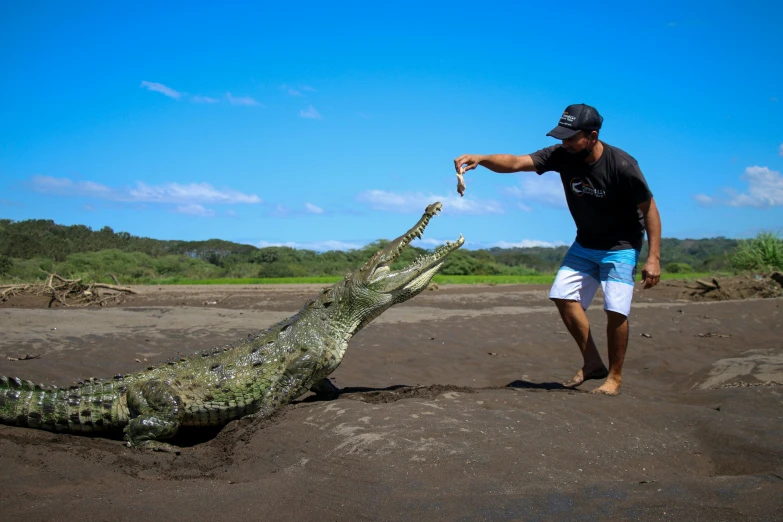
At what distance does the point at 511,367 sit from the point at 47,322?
7253 millimetres

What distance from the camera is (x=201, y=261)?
39.3 metres

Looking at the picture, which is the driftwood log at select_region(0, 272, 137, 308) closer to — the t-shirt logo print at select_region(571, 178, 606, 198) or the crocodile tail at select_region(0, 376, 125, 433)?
the crocodile tail at select_region(0, 376, 125, 433)

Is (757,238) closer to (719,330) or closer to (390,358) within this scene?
(719,330)

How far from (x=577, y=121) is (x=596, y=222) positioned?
1013mm

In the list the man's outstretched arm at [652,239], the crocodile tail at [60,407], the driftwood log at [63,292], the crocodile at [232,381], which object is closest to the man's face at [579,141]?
the man's outstretched arm at [652,239]

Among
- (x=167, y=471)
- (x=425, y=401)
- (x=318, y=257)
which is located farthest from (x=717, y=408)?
(x=318, y=257)

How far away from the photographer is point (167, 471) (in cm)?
435

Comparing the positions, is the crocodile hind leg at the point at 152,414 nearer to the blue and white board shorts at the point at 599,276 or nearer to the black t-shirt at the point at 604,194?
the blue and white board shorts at the point at 599,276

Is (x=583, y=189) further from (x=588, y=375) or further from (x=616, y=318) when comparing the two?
(x=588, y=375)

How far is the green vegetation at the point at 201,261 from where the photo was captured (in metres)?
24.9

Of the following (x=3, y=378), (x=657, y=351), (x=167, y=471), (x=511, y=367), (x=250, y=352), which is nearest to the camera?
(x=167, y=471)

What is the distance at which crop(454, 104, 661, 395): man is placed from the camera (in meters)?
5.82

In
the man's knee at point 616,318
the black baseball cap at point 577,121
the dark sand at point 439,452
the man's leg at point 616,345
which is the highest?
the black baseball cap at point 577,121

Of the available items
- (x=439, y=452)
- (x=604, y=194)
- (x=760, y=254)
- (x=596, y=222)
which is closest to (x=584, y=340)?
(x=596, y=222)
